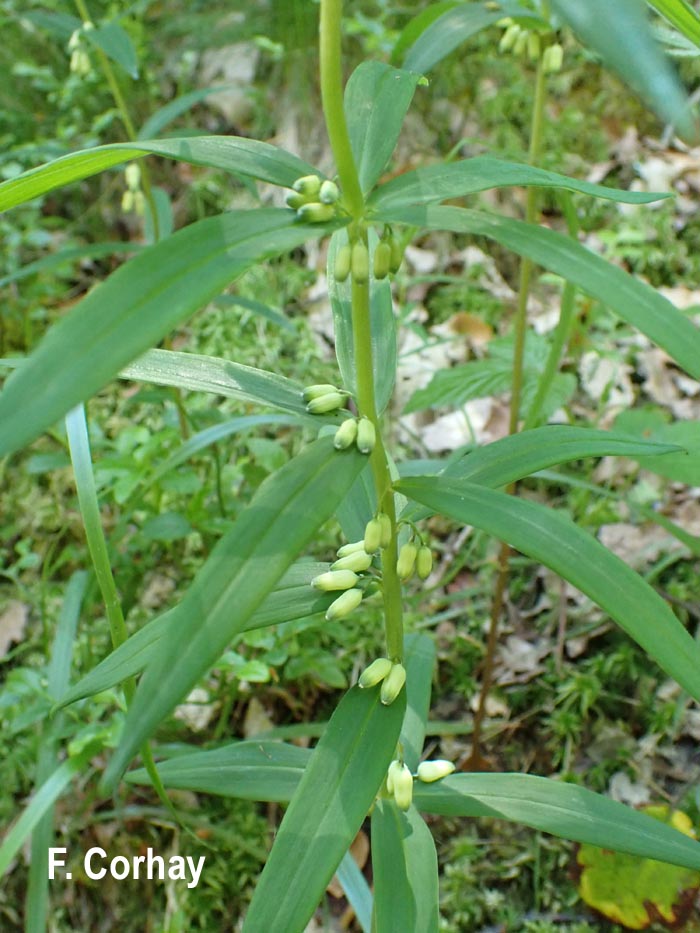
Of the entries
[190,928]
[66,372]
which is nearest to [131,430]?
[190,928]

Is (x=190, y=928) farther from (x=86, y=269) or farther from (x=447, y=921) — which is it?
(x=86, y=269)

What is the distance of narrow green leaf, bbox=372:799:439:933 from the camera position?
31.3 inches

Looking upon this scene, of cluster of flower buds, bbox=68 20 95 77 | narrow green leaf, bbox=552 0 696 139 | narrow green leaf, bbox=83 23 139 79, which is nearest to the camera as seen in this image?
narrow green leaf, bbox=552 0 696 139

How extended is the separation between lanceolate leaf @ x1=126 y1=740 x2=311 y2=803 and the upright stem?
0.22m

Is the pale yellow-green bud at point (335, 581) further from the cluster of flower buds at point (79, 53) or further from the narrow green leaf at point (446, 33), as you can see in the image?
the cluster of flower buds at point (79, 53)

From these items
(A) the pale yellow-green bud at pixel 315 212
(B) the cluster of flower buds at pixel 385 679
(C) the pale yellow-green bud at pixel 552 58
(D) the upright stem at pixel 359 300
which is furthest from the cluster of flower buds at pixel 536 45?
(B) the cluster of flower buds at pixel 385 679

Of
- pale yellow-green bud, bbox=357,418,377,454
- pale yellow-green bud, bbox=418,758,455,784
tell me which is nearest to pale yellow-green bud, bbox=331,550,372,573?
pale yellow-green bud, bbox=357,418,377,454

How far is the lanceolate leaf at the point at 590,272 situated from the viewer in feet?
1.88

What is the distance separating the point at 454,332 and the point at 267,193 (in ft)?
2.55

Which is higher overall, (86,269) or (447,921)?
(86,269)

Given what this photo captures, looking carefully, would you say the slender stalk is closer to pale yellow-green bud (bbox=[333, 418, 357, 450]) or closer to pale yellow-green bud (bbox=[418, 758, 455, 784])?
pale yellow-green bud (bbox=[418, 758, 455, 784])

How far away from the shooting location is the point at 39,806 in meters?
1.22

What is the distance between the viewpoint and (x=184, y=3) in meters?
3.13

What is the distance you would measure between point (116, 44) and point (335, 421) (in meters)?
1.11
